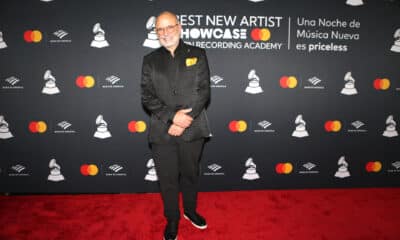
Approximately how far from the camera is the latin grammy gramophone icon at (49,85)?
2.83 meters

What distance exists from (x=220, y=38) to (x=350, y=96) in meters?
1.55

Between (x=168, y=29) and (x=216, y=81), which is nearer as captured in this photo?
(x=168, y=29)

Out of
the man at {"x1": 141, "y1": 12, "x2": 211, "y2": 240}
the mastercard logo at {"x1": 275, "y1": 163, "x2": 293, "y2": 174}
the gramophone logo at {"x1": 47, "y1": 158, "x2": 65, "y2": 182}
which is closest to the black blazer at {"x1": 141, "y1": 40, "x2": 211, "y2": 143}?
the man at {"x1": 141, "y1": 12, "x2": 211, "y2": 240}

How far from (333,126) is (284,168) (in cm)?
71

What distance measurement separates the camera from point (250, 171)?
3072mm

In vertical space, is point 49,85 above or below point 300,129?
above

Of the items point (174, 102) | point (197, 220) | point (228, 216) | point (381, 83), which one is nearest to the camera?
point (174, 102)

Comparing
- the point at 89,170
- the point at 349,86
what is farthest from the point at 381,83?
the point at 89,170

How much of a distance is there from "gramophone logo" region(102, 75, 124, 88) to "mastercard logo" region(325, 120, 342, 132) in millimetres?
2254

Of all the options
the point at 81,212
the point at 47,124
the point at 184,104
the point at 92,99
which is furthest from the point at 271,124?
the point at 47,124

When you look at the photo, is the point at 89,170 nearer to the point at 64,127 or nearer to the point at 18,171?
the point at 64,127

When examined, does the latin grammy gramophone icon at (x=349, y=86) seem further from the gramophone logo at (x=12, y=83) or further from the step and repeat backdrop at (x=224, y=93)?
the gramophone logo at (x=12, y=83)

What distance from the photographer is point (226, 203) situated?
110 inches

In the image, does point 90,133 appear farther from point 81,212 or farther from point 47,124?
point 81,212
